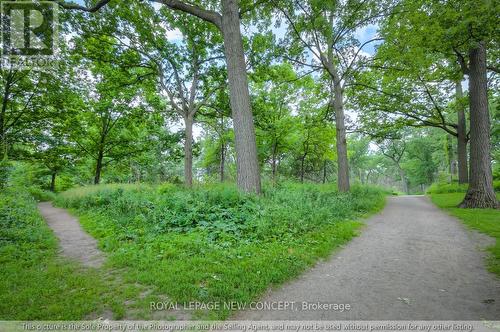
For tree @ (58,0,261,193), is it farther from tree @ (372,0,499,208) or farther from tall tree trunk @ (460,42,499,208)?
tall tree trunk @ (460,42,499,208)

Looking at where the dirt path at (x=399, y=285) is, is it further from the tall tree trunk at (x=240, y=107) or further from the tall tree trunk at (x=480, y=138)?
the tall tree trunk at (x=480, y=138)

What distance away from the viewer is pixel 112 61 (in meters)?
11.4

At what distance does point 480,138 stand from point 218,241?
37.3 ft

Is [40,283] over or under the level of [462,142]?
under

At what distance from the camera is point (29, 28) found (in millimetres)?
10297

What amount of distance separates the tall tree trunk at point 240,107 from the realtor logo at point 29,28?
6.70 meters

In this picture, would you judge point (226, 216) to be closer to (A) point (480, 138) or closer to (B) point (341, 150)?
(B) point (341, 150)

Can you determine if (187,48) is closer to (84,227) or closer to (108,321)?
(84,227)

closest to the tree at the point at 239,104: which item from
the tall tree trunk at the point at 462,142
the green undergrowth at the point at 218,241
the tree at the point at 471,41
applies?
the green undergrowth at the point at 218,241

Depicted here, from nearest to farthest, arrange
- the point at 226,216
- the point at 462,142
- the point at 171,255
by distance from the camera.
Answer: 1. the point at 171,255
2. the point at 226,216
3. the point at 462,142

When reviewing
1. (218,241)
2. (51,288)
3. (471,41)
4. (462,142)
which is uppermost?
(471,41)

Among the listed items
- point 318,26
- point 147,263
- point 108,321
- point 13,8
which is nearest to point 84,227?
point 147,263

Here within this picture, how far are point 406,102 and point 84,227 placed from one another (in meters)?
17.1

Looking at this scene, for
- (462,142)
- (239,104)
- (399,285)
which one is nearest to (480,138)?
(462,142)
